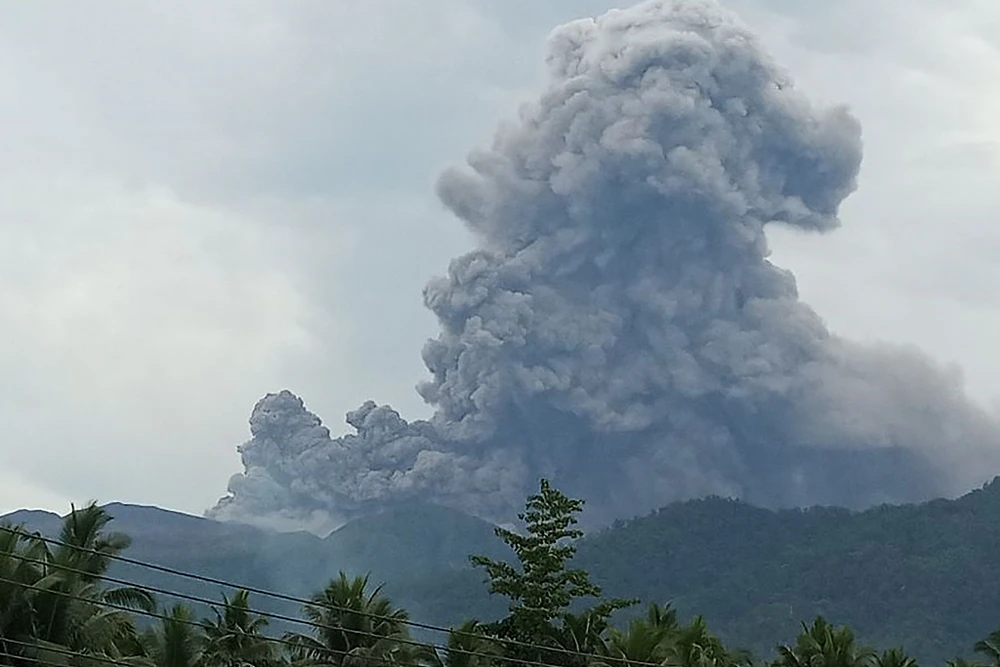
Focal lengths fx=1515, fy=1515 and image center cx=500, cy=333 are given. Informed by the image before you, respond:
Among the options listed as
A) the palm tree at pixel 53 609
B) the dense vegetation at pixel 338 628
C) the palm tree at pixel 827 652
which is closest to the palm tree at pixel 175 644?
the dense vegetation at pixel 338 628

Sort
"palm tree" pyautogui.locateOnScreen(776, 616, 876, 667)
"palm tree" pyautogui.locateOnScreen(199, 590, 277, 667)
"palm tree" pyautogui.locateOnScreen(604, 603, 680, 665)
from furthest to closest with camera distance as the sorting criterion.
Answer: "palm tree" pyautogui.locateOnScreen(776, 616, 876, 667) → "palm tree" pyautogui.locateOnScreen(604, 603, 680, 665) → "palm tree" pyautogui.locateOnScreen(199, 590, 277, 667)

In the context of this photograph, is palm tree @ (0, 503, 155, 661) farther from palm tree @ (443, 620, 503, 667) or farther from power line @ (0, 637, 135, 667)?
palm tree @ (443, 620, 503, 667)

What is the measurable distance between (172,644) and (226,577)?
140m

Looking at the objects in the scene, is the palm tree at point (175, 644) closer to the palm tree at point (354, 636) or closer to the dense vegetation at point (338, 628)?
the dense vegetation at point (338, 628)

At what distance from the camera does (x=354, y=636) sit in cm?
3091

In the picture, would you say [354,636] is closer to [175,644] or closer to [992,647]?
[175,644]

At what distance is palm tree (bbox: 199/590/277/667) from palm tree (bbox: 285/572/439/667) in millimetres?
820

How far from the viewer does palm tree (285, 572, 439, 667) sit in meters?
30.2

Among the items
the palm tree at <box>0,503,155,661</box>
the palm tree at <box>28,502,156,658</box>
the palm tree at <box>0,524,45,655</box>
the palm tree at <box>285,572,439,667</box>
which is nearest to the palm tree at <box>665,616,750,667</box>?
the palm tree at <box>285,572,439,667</box>

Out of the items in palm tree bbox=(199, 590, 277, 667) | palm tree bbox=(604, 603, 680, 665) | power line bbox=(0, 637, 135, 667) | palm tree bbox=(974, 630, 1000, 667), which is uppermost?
palm tree bbox=(974, 630, 1000, 667)

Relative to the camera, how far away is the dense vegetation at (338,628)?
955 inches

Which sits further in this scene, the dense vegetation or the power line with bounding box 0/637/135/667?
the dense vegetation

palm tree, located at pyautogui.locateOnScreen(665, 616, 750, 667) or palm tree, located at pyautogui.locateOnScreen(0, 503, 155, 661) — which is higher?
palm tree, located at pyautogui.locateOnScreen(665, 616, 750, 667)

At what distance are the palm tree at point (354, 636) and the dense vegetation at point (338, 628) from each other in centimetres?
3
